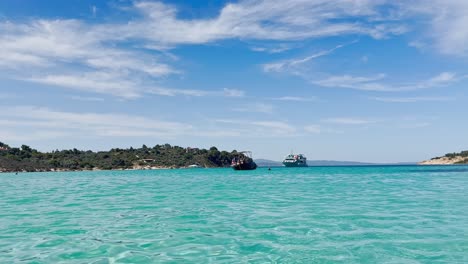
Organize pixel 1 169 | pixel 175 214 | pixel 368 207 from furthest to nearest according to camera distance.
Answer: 1. pixel 1 169
2. pixel 368 207
3. pixel 175 214

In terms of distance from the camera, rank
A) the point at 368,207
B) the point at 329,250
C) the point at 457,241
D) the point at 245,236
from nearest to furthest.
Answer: the point at 329,250 < the point at 457,241 < the point at 245,236 < the point at 368,207

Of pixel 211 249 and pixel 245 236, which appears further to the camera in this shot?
pixel 245 236

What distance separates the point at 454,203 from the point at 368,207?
→ 23.0 feet

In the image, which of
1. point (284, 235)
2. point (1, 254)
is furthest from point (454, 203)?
point (1, 254)

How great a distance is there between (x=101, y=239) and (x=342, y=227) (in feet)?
34.1

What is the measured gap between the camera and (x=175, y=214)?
22.2 meters

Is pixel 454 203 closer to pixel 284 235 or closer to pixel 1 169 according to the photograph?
pixel 284 235

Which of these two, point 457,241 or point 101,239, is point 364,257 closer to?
point 457,241

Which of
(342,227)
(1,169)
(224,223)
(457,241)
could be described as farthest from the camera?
(1,169)

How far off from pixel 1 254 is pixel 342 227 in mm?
13454

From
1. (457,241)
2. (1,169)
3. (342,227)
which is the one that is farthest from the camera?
(1,169)

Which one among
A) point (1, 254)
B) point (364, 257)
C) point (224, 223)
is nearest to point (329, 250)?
point (364, 257)

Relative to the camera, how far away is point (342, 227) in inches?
673

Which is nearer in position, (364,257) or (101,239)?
(364,257)
